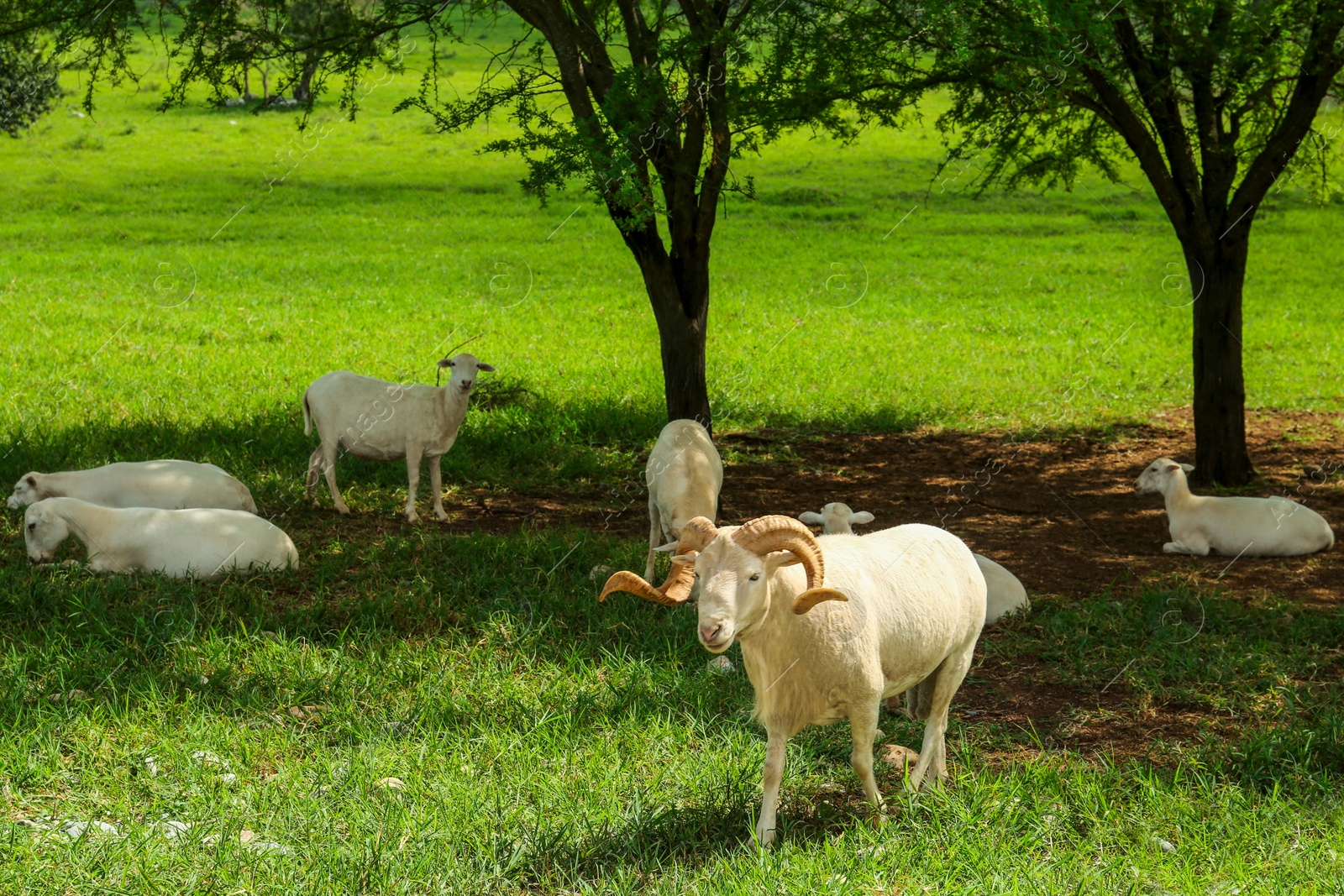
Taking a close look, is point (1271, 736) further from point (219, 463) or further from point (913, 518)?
point (219, 463)

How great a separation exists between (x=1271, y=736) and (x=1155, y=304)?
56.7 feet

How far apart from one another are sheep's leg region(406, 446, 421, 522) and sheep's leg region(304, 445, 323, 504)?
729 millimetres

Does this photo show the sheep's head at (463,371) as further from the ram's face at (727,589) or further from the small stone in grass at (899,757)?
the ram's face at (727,589)

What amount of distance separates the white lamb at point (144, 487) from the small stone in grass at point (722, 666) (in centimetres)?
387

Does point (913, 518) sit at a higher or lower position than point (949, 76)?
lower

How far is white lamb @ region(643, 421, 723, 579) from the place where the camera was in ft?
24.1

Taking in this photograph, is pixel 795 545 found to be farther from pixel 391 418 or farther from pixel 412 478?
pixel 391 418

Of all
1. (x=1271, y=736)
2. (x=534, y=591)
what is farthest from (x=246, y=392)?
(x=1271, y=736)

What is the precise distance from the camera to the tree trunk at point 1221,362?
10805 mm

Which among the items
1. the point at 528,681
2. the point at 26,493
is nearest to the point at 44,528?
the point at 26,493

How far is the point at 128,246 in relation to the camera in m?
23.2

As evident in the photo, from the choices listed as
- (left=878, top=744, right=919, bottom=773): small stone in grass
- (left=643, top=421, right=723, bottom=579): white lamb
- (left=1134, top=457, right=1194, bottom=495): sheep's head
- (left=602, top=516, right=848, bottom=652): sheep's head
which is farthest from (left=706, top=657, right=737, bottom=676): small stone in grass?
(left=1134, top=457, right=1194, bottom=495): sheep's head

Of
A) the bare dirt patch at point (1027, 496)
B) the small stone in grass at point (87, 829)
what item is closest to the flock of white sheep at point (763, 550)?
the bare dirt patch at point (1027, 496)

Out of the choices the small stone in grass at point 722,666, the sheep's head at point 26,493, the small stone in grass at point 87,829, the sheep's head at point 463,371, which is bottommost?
the small stone in grass at point 722,666
